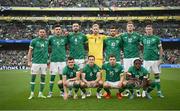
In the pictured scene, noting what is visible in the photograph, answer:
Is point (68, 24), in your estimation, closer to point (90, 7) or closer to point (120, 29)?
point (90, 7)

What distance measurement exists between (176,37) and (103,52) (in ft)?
119

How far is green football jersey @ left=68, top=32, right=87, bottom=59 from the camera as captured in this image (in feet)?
44.7

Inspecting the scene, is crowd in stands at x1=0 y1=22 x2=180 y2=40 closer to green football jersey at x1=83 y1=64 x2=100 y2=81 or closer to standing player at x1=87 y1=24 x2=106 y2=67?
standing player at x1=87 y1=24 x2=106 y2=67

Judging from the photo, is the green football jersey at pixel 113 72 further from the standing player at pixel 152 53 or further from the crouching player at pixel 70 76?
the standing player at pixel 152 53

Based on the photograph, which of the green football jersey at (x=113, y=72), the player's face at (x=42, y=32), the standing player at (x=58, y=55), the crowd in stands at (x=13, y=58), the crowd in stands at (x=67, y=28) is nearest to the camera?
the green football jersey at (x=113, y=72)

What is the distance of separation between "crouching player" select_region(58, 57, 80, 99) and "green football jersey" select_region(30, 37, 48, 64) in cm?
A: 105

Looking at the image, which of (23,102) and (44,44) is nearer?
(23,102)

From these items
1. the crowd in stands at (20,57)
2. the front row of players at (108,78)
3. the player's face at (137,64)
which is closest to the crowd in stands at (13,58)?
the crowd in stands at (20,57)

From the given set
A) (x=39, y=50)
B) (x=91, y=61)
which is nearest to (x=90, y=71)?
(x=91, y=61)

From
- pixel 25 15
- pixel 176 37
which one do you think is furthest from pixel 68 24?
pixel 176 37

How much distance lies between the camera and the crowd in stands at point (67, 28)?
48.8 meters

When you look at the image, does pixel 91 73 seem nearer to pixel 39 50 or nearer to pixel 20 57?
pixel 39 50

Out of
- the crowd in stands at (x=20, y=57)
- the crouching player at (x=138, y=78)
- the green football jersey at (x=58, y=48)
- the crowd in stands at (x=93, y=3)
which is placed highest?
the crowd in stands at (x=93, y=3)

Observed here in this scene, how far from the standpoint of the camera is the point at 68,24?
5128 centimetres
